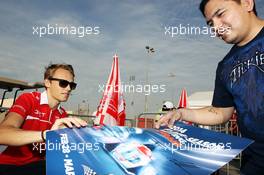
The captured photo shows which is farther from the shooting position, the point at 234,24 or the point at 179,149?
the point at 234,24

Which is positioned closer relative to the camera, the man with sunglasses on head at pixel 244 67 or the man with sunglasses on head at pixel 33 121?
the man with sunglasses on head at pixel 244 67

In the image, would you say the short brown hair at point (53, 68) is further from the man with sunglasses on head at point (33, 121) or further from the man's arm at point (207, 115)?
the man's arm at point (207, 115)

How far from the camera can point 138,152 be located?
1.79 metres

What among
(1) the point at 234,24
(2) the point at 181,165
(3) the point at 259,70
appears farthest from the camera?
(1) the point at 234,24

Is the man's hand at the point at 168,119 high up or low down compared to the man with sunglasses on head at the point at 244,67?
down

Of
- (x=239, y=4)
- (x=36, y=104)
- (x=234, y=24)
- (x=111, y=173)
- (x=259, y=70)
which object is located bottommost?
(x=111, y=173)

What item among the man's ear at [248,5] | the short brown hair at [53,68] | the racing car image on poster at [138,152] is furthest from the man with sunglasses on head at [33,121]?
the man's ear at [248,5]

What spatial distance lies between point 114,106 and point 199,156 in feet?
17.4

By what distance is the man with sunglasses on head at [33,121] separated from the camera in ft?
7.46

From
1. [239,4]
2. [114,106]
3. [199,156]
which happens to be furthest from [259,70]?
[114,106]

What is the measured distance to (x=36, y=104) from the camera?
338cm

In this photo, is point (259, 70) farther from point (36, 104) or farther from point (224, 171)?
point (224, 171)

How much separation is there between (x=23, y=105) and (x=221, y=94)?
1.83 m

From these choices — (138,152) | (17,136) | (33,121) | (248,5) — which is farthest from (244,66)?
(33,121)
